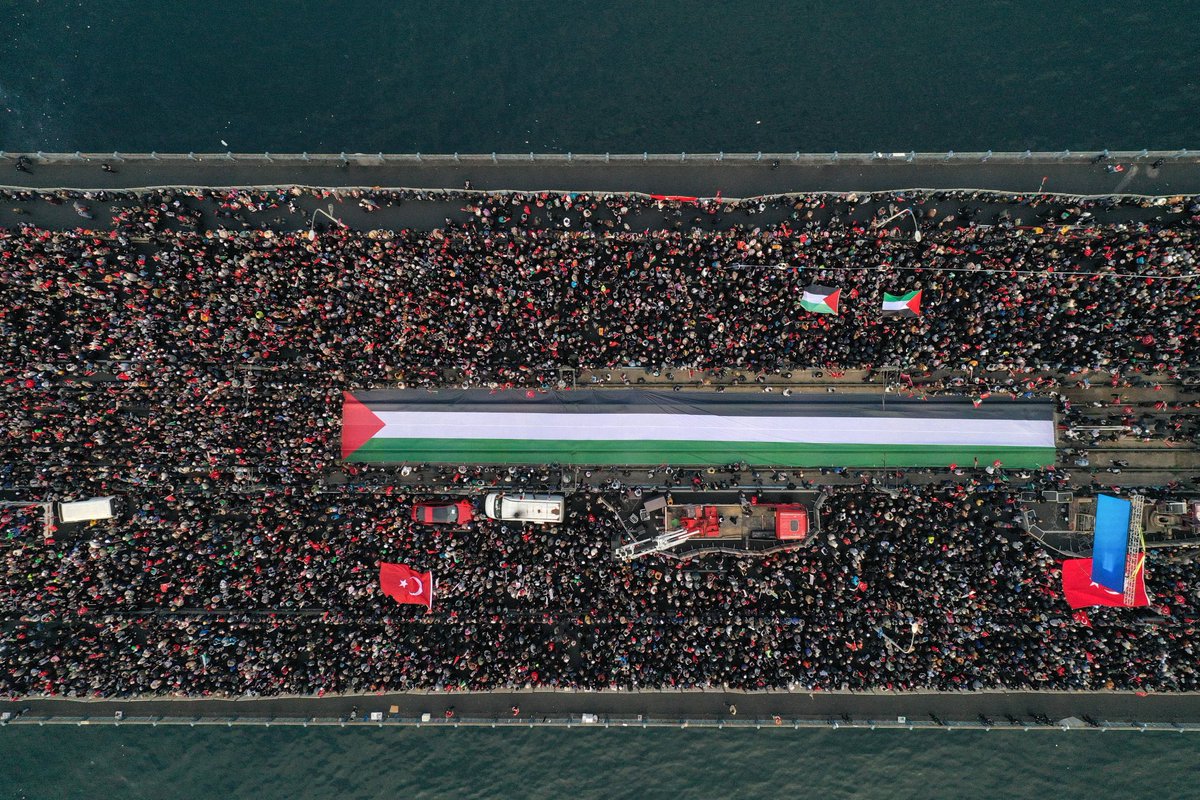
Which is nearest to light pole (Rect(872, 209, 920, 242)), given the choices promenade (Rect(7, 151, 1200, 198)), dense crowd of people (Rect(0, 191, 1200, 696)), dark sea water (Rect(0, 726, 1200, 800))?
dense crowd of people (Rect(0, 191, 1200, 696))

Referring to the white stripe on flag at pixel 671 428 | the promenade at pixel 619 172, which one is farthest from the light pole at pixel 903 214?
the white stripe on flag at pixel 671 428

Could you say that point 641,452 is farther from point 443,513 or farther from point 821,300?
point 821,300

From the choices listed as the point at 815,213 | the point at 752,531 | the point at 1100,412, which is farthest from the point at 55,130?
the point at 1100,412

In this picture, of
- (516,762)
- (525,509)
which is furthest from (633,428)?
(516,762)

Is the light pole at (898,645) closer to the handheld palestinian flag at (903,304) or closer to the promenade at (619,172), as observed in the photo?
the handheld palestinian flag at (903,304)

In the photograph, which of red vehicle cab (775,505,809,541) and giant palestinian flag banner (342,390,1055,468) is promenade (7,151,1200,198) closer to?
giant palestinian flag banner (342,390,1055,468)

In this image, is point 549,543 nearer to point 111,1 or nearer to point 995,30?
point 995,30

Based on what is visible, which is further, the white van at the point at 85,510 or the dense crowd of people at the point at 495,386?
the white van at the point at 85,510
